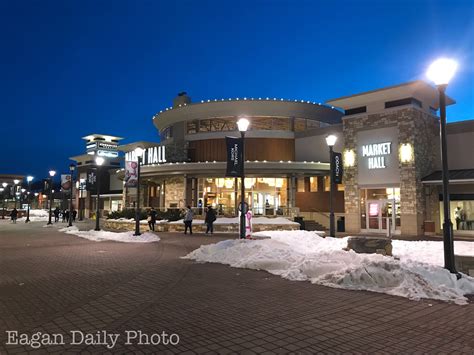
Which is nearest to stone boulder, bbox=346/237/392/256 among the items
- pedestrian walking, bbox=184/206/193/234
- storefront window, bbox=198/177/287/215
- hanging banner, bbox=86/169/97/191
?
pedestrian walking, bbox=184/206/193/234

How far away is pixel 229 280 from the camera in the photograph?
32.0ft

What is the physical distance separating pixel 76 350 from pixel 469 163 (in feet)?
87.6

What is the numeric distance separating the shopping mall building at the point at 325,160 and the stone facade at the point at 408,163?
7cm

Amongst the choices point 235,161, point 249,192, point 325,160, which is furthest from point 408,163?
point 249,192

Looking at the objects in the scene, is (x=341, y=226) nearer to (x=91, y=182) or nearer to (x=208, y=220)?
(x=208, y=220)

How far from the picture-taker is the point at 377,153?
26.9 meters

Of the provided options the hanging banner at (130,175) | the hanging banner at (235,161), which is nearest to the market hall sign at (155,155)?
the hanging banner at (130,175)

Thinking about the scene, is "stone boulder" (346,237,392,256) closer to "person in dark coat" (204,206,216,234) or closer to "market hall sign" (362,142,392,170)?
"person in dark coat" (204,206,216,234)

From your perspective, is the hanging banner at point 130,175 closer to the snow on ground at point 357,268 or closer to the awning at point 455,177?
the snow on ground at point 357,268

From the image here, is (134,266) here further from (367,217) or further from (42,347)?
(367,217)

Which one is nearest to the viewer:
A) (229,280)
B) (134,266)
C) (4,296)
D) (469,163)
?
(4,296)

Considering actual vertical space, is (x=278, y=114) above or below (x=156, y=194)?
above

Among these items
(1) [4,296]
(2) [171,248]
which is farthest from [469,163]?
(1) [4,296]

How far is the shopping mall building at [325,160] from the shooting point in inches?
993
